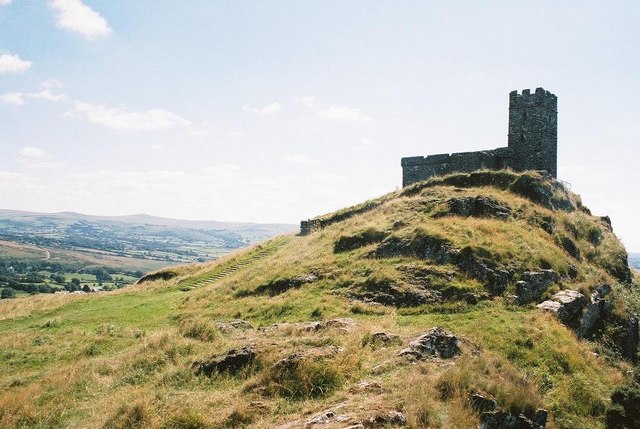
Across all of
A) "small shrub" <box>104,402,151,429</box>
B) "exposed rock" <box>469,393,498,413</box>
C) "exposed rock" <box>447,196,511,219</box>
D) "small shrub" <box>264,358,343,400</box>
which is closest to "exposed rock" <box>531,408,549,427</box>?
"exposed rock" <box>469,393,498,413</box>

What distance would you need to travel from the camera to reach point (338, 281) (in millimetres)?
24219

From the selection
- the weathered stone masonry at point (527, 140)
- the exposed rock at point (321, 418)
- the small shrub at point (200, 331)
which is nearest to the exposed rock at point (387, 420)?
the exposed rock at point (321, 418)

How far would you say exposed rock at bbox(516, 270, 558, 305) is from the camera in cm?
2081

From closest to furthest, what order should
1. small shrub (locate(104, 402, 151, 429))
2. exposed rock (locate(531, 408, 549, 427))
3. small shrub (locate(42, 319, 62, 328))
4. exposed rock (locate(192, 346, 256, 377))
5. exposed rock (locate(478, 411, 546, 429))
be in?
exposed rock (locate(478, 411, 546, 429)) < small shrub (locate(104, 402, 151, 429)) < exposed rock (locate(531, 408, 549, 427)) < exposed rock (locate(192, 346, 256, 377)) < small shrub (locate(42, 319, 62, 328))

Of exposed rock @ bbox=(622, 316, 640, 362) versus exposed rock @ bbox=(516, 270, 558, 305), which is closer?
exposed rock @ bbox=(516, 270, 558, 305)

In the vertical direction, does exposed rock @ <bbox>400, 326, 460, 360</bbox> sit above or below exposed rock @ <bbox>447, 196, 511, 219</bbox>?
below

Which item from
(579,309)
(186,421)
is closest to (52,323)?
(186,421)

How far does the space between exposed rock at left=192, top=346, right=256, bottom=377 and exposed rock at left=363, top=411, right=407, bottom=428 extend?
5.06 m

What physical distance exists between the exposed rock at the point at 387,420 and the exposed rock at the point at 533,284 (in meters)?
13.1

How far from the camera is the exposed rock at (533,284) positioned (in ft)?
68.3

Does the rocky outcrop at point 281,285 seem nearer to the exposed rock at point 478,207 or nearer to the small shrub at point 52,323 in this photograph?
the exposed rock at point 478,207

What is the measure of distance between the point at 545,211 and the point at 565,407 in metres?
18.0

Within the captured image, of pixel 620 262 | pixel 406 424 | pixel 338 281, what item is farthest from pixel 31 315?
pixel 620 262

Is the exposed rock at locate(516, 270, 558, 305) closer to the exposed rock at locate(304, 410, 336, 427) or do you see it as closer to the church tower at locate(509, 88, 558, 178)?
the exposed rock at locate(304, 410, 336, 427)
